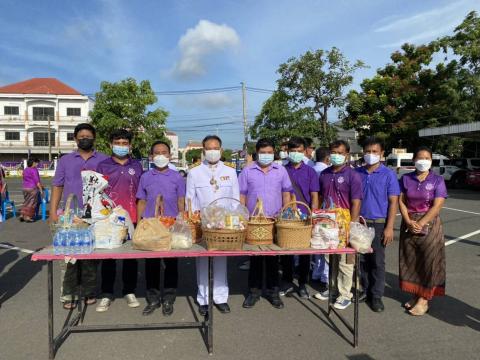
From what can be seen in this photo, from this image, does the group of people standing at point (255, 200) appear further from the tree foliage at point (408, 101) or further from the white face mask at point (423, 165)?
the tree foliage at point (408, 101)

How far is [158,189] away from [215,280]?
3.73ft

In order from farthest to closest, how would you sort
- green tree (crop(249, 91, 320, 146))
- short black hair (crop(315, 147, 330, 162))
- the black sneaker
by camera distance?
green tree (crop(249, 91, 320, 146)) < short black hair (crop(315, 147, 330, 162)) < the black sneaker

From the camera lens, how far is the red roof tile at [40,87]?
4831 centimetres

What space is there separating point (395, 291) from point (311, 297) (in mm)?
1122

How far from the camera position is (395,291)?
16.1 ft

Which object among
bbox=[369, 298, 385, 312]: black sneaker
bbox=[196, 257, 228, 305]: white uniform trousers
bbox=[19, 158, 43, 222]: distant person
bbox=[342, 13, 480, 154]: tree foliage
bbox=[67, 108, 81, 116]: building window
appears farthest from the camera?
bbox=[67, 108, 81, 116]: building window

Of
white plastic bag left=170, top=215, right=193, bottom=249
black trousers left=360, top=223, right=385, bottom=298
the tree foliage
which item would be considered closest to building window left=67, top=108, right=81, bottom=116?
the tree foliage

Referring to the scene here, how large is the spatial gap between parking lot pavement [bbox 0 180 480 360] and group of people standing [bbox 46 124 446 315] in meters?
0.20

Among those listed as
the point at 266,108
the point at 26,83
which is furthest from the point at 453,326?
the point at 26,83

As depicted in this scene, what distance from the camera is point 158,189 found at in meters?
4.09

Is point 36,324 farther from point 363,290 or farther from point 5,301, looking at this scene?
point 363,290


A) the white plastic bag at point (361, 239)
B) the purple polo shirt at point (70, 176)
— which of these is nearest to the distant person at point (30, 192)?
the purple polo shirt at point (70, 176)

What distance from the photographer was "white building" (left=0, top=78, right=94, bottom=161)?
4719 centimetres

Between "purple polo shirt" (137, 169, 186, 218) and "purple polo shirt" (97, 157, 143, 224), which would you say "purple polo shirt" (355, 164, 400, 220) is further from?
"purple polo shirt" (97, 157, 143, 224)
